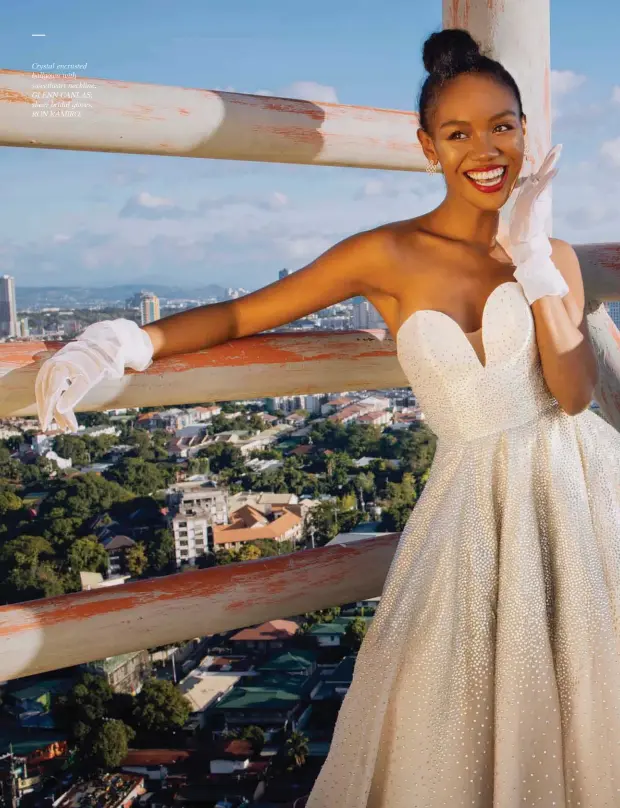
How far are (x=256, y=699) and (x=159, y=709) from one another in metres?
0.89

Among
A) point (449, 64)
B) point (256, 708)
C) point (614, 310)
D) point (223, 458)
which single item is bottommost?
point (256, 708)

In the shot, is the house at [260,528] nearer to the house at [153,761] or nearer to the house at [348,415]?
the house at [348,415]

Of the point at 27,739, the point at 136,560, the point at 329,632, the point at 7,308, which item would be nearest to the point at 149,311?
the point at 7,308

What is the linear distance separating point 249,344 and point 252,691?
19.0 feet

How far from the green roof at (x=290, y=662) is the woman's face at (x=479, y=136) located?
227 inches

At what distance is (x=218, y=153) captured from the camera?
1.85 m

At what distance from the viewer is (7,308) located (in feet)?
13.9

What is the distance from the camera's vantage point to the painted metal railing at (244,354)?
1.67 metres

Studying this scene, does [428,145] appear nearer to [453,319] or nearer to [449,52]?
[449,52]

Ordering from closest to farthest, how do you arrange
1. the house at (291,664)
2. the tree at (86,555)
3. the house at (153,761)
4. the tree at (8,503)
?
the house at (153,761), the tree at (86,555), the house at (291,664), the tree at (8,503)

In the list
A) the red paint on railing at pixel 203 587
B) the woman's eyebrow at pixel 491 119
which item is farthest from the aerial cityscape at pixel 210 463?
the woman's eyebrow at pixel 491 119

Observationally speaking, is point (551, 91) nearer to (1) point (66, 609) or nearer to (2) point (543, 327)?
(2) point (543, 327)

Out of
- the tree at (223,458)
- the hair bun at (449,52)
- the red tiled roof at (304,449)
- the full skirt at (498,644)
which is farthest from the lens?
the tree at (223,458)

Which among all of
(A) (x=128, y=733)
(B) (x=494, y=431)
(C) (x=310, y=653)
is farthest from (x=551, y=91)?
(C) (x=310, y=653)
